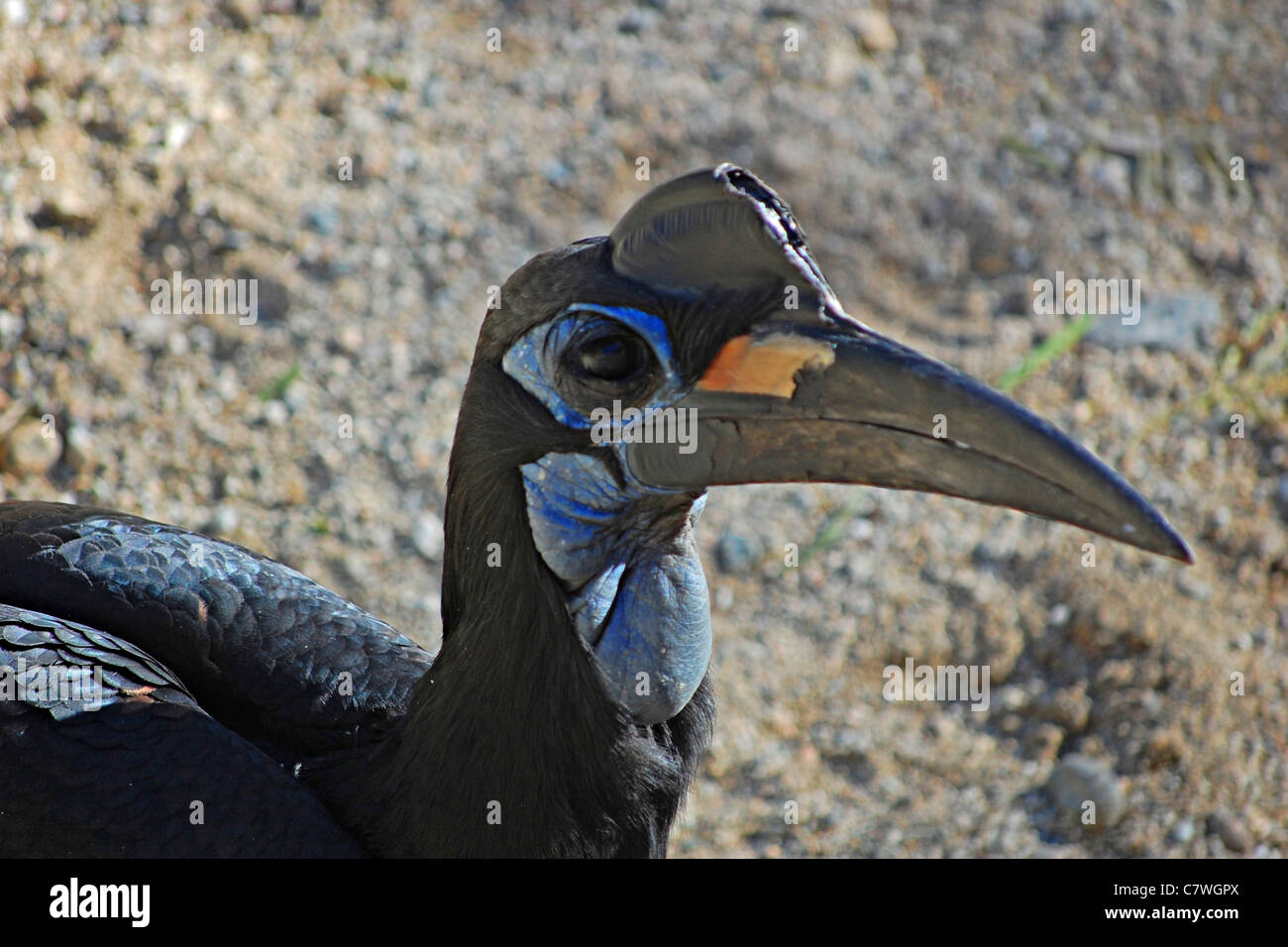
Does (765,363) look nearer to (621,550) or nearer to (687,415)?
(687,415)

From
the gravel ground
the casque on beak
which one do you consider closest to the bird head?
the casque on beak

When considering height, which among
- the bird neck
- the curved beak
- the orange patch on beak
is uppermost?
the orange patch on beak

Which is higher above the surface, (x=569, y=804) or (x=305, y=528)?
(x=305, y=528)

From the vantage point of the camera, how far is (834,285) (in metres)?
4.82

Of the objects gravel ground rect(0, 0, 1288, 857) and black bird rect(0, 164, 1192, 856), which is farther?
gravel ground rect(0, 0, 1288, 857)

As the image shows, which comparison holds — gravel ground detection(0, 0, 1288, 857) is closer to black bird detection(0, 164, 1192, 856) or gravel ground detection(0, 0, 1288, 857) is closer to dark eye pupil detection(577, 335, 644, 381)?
black bird detection(0, 164, 1192, 856)

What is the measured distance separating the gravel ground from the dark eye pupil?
1.84 meters

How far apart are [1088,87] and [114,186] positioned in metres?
3.76

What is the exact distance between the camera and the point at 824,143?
17.2 feet

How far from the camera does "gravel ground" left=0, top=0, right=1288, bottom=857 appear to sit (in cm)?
377

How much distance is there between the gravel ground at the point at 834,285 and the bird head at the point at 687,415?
1.55 m
